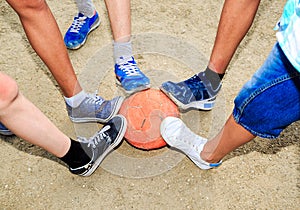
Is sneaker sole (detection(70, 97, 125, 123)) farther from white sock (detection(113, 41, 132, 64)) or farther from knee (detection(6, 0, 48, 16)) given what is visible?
knee (detection(6, 0, 48, 16))

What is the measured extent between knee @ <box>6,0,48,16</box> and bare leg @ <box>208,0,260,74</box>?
0.82m

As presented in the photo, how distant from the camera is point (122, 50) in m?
2.32

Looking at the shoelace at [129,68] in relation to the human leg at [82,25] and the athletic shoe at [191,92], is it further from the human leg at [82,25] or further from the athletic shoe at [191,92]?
the human leg at [82,25]

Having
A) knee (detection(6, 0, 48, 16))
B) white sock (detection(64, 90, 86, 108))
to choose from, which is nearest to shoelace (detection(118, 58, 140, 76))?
white sock (detection(64, 90, 86, 108))

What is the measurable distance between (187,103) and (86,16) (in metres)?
0.97

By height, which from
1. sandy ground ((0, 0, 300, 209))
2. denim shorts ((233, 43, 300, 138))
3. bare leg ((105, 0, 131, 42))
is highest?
denim shorts ((233, 43, 300, 138))

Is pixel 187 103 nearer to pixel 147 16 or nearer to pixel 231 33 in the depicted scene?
pixel 231 33

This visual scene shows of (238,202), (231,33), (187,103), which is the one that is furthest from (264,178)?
(231,33)

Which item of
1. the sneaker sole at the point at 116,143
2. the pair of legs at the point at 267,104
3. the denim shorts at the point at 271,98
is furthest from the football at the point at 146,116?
the denim shorts at the point at 271,98

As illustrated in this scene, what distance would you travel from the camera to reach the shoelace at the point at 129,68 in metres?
2.34

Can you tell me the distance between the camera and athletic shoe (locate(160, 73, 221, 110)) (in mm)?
2240

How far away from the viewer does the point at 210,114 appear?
7.62 feet

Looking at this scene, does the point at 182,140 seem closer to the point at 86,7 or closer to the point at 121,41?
the point at 121,41

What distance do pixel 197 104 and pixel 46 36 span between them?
34.9 inches
